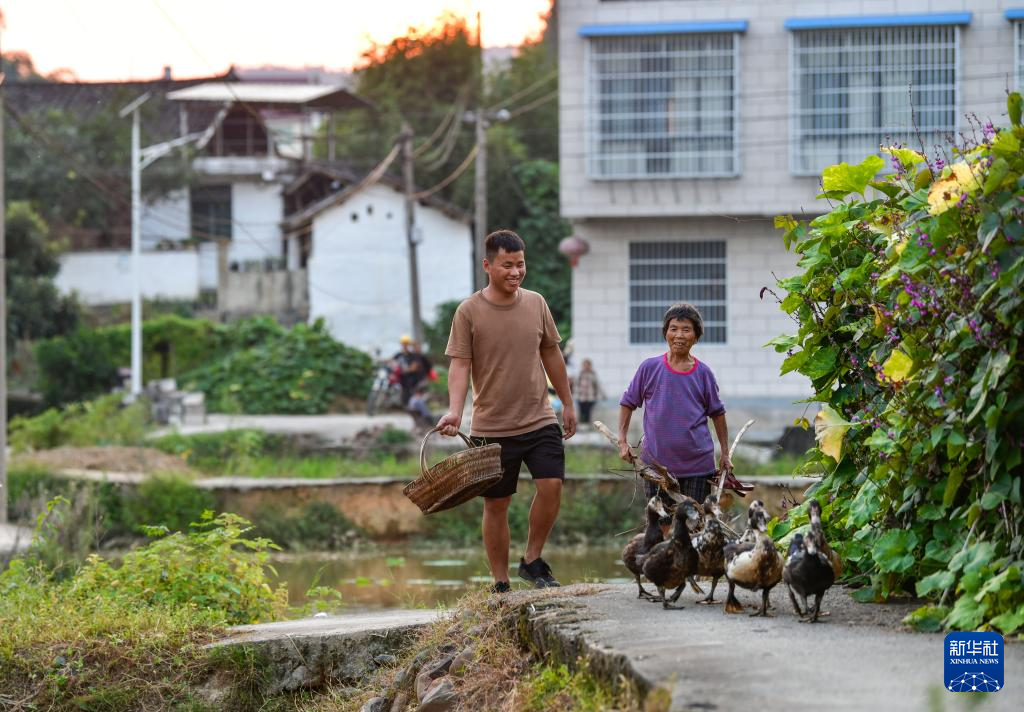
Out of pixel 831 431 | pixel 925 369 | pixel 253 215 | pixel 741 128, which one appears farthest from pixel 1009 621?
pixel 253 215

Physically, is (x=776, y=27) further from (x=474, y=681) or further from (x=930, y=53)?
(x=474, y=681)

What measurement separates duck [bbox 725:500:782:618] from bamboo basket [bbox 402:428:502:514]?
4.82 feet

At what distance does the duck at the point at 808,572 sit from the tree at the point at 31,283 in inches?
1146

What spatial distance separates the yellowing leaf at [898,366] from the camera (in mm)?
5914

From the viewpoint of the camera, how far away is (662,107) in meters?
23.3

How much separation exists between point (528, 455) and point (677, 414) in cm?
81

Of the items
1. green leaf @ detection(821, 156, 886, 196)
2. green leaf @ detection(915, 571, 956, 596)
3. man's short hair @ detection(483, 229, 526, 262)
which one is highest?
green leaf @ detection(821, 156, 886, 196)

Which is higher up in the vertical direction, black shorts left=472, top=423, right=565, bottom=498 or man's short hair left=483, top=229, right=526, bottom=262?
man's short hair left=483, top=229, right=526, bottom=262

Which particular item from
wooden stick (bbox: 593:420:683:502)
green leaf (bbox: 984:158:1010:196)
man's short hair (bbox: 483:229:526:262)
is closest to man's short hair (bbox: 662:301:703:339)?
wooden stick (bbox: 593:420:683:502)

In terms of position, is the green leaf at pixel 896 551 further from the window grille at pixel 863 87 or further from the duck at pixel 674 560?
the window grille at pixel 863 87

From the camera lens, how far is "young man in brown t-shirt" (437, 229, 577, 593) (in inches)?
287

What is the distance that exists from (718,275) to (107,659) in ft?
56.7

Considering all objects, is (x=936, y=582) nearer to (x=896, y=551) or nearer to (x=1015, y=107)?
(x=896, y=551)

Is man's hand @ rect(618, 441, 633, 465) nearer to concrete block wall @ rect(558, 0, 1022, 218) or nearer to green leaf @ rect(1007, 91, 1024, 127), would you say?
green leaf @ rect(1007, 91, 1024, 127)
